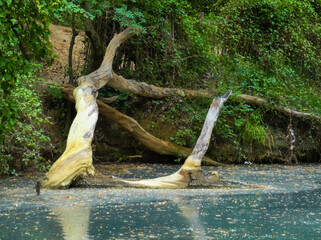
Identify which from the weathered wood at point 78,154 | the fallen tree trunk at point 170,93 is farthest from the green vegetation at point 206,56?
the weathered wood at point 78,154

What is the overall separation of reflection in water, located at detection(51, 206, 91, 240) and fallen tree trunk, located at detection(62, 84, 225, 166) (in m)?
4.81

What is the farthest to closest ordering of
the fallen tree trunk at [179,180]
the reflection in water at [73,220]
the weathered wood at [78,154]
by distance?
the fallen tree trunk at [179,180], the weathered wood at [78,154], the reflection in water at [73,220]

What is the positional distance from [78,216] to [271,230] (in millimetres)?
2189

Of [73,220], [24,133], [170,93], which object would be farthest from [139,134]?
[73,220]

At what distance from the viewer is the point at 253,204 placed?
23.4ft

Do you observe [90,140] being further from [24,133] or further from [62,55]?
[62,55]

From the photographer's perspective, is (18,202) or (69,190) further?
(69,190)

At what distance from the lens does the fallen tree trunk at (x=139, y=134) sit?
11.3 m

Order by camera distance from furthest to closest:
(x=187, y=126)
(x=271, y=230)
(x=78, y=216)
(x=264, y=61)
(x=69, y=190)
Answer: (x=264, y=61), (x=187, y=126), (x=69, y=190), (x=78, y=216), (x=271, y=230)

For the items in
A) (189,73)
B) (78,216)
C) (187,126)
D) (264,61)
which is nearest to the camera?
(78,216)

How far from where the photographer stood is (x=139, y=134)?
1142cm

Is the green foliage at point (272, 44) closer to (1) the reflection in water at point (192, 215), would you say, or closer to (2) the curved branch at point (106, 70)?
(2) the curved branch at point (106, 70)

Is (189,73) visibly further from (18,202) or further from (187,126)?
(18,202)

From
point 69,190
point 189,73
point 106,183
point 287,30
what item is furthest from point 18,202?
point 287,30
